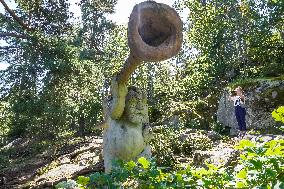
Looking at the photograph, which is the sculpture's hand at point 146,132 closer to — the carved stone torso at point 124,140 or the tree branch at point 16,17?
the carved stone torso at point 124,140

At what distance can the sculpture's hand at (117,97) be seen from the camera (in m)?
4.51

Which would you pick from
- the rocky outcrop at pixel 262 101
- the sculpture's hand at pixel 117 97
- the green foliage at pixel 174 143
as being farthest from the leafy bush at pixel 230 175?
the rocky outcrop at pixel 262 101

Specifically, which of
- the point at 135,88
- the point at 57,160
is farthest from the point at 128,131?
the point at 57,160

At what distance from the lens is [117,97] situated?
452 cm

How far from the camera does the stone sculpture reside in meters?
3.42

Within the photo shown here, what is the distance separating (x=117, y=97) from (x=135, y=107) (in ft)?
0.97

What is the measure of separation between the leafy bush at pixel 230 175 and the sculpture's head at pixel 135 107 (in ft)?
6.70

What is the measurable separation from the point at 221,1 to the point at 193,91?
451cm

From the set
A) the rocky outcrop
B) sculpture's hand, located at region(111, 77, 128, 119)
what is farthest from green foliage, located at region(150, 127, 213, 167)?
sculpture's hand, located at region(111, 77, 128, 119)

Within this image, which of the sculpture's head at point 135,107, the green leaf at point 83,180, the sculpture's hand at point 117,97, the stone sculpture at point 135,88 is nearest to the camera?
the green leaf at point 83,180

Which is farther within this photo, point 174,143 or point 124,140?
point 174,143

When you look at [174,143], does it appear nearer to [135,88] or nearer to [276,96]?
[276,96]

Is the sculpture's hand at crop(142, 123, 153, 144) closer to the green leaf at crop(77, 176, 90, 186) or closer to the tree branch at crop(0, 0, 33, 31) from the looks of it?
the green leaf at crop(77, 176, 90, 186)

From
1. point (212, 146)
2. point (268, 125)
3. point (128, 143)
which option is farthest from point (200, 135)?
point (128, 143)
